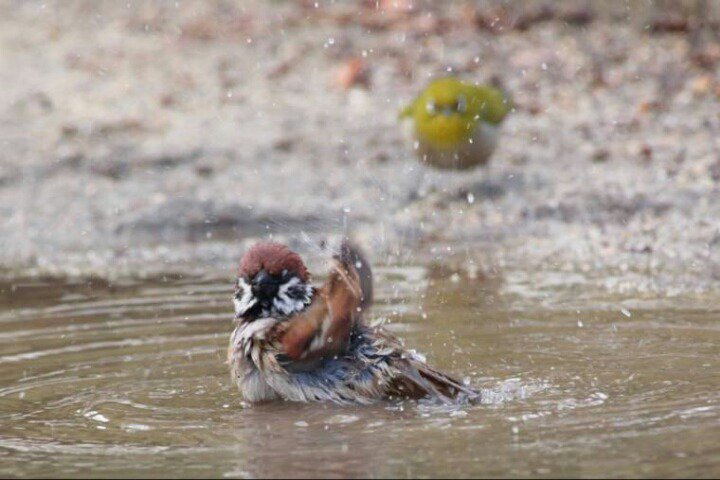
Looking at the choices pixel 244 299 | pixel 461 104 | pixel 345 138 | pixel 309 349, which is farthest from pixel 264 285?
pixel 345 138

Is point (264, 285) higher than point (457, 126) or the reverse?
the reverse

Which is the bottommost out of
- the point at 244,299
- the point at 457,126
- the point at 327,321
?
the point at 327,321

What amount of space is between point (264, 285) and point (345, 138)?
20.5 ft

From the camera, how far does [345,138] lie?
39.3 ft

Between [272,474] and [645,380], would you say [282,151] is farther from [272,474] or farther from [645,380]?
[272,474]

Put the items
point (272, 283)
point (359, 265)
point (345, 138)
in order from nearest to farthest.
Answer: point (359, 265) → point (272, 283) → point (345, 138)

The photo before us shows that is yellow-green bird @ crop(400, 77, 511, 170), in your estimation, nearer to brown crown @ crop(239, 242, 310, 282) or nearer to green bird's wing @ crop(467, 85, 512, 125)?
green bird's wing @ crop(467, 85, 512, 125)

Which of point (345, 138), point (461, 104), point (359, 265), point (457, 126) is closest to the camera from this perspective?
point (359, 265)

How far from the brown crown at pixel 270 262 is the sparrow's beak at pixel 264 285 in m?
0.02

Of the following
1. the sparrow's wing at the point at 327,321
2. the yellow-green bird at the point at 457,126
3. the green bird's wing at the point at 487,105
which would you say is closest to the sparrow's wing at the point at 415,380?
the sparrow's wing at the point at 327,321

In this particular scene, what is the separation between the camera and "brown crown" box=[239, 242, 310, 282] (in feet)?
19.1

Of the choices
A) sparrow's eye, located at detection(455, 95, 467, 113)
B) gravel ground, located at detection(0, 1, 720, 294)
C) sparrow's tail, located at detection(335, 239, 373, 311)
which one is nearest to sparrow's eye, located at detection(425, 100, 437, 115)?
sparrow's eye, located at detection(455, 95, 467, 113)

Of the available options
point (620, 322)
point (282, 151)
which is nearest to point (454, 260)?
point (620, 322)

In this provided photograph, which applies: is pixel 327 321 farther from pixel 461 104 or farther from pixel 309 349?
pixel 461 104
